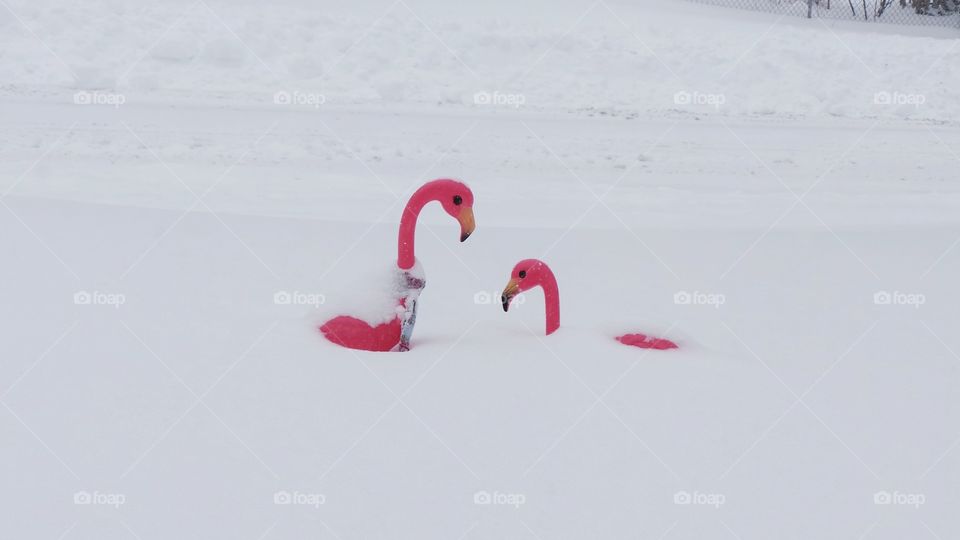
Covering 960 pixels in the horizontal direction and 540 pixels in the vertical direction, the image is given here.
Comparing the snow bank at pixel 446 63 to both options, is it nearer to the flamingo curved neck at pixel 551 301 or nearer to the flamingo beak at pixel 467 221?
the flamingo curved neck at pixel 551 301

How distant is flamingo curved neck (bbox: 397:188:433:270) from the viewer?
2.72 m

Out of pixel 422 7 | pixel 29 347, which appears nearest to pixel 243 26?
pixel 422 7

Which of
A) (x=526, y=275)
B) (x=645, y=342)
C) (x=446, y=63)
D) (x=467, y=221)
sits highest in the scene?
(x=446, y=63)

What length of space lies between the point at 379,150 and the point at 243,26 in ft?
12.9

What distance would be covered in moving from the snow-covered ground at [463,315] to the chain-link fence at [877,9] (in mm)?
6188

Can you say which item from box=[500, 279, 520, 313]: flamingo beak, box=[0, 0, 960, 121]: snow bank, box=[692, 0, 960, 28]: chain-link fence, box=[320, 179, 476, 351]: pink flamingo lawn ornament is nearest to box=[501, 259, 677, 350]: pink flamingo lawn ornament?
box=[500, 279, 520, 313]: flamingo beak

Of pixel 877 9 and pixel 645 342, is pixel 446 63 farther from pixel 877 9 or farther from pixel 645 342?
pixel 877 9

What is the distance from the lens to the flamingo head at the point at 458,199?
8.61 ft

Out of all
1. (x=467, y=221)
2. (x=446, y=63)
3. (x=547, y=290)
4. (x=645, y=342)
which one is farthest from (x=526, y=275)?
(x=446, y=63)

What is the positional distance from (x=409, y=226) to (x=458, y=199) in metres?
0.21

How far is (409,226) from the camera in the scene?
9.11 feet

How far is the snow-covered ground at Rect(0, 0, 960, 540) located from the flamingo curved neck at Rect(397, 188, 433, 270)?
136 millimetres

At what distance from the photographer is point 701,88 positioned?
9.58 metres

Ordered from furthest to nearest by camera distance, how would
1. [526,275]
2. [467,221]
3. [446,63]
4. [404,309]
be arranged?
[446,63] < [526,275] < [404,309] < [467,221]
